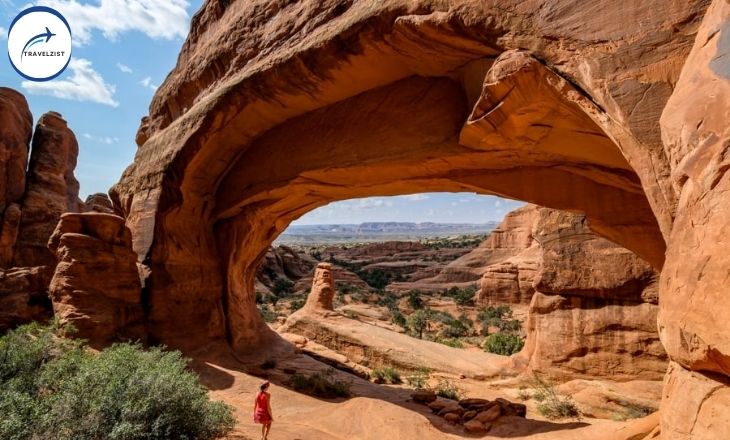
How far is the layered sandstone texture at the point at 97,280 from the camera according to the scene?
8617 mm

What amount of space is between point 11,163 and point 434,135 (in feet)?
74.9

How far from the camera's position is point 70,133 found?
26234 millimetres

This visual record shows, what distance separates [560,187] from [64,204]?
83.3 ft

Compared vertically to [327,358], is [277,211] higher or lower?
higher

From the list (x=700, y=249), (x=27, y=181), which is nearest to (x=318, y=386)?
(x=700, y=249)

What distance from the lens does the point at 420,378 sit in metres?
11.5

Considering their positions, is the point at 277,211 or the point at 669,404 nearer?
the point at 669,404

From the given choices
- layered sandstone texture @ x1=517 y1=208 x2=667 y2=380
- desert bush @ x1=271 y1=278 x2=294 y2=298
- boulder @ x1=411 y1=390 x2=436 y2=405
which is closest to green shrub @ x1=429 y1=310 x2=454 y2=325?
layered sandstone texture @ x1=517 y1=208 x2=667 y2=380

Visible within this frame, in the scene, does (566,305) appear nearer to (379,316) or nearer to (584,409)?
(584,409)

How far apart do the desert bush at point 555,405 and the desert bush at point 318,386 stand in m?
4.39

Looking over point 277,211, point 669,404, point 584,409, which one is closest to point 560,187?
point 584,409

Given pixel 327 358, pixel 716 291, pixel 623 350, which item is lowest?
pixel 327 358

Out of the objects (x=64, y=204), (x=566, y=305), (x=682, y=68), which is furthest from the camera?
(x=64, y=204)

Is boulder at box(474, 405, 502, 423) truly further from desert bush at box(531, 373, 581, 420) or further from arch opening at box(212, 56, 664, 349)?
arch opening at box(212, 56, 664, 349)
